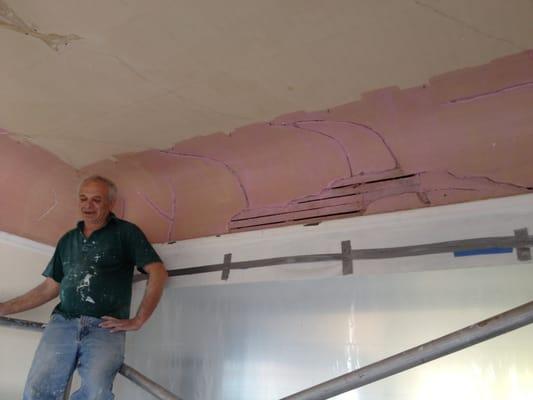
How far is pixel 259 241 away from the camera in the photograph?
5.95 ft

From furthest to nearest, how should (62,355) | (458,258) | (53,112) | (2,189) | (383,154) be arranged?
1. (2,189)
2. (53,112)
3. (383,154)
4. (62,355)
5. (458,258)

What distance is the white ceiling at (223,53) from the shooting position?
124 centimetres

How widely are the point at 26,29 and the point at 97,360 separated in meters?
1.04

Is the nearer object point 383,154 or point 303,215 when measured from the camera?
point 383,154

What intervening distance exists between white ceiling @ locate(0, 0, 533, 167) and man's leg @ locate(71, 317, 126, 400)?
78cm

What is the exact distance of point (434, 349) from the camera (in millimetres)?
1041

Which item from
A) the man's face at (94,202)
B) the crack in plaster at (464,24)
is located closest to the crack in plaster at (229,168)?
the man's face at (94,202)

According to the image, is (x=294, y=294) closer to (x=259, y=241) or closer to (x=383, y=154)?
(x=259, y=241)

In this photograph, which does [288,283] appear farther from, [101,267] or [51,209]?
[51,209]

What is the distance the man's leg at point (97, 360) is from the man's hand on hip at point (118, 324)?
2cm

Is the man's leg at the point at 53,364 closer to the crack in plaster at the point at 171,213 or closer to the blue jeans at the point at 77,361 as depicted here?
the blue jeans at the point at 77,361

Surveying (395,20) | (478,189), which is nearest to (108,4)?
(395,20)

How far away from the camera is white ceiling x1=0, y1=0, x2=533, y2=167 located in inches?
48.7

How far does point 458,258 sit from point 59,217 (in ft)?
5.75
